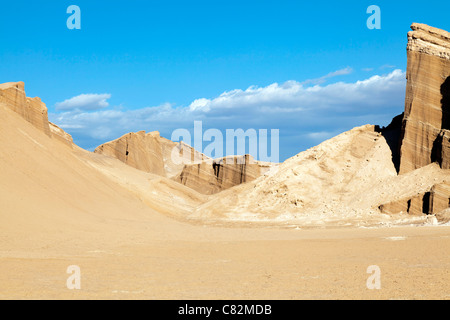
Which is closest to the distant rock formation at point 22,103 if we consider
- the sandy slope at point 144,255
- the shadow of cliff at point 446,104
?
the sandy slope at point 144,255

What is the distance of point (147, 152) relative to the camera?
254 feet

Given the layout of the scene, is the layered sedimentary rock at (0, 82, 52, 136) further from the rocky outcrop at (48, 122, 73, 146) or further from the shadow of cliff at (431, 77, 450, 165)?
the shadow of cliff at (431, 77, 450, 165)

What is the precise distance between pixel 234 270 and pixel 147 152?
2594 inches

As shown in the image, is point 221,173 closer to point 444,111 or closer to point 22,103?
point 22,103

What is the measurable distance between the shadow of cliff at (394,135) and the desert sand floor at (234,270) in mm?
18401

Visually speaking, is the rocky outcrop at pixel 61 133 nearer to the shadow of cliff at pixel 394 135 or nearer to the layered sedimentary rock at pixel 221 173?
the layered sedimentary rock at pixel 221 173

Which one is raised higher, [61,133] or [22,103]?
[61,133]

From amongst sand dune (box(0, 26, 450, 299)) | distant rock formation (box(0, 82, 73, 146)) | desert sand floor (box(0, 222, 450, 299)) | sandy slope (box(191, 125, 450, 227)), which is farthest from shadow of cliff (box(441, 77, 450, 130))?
distant rock formation (box(0, 82, 73, 146))

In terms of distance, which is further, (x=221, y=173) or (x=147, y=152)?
(x=147, y=152)

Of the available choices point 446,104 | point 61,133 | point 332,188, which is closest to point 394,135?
point 446,104

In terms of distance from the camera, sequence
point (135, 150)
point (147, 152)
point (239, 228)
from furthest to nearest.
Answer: point (147, 152) → point (135, 150) → point (239, 228)

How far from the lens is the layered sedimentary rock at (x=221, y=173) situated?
70.9m

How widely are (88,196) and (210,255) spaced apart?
15.7 meters
